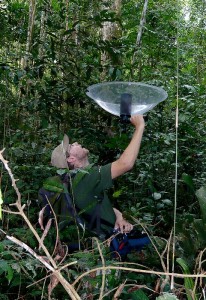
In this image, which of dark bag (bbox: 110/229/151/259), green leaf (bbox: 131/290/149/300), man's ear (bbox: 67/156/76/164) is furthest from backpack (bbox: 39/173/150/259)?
green leaf (bbox: 131/290/149/300)

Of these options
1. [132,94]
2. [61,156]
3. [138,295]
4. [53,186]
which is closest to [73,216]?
[53,186]

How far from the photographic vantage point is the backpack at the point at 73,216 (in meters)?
2.24

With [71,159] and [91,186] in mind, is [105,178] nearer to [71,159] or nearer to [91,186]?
[91,186]

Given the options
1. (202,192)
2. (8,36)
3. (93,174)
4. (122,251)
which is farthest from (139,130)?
(8,36)

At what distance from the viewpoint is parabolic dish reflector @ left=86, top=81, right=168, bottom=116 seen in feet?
8.73

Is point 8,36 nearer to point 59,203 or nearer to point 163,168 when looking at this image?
point 163,168

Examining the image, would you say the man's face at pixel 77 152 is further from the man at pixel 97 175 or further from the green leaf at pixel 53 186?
the green leaf at pixel 53 186

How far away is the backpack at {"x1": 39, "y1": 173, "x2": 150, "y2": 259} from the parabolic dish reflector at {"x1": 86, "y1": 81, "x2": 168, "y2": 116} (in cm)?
58

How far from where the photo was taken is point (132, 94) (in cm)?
270

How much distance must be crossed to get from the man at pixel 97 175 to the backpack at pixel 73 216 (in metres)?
0.02

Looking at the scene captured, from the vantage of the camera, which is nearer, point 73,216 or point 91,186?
point 73,216

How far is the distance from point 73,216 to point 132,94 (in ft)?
2.82

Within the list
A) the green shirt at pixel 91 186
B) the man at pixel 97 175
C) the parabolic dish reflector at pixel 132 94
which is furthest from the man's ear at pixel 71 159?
the parabolic dish reflector at pixel 132 94

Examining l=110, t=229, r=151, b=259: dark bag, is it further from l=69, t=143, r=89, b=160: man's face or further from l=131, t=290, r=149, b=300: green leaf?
l=131, t=290, r=149, b=300: green leaf
